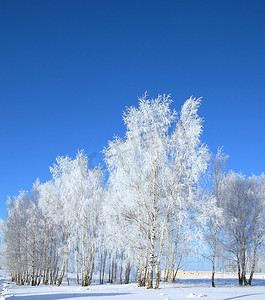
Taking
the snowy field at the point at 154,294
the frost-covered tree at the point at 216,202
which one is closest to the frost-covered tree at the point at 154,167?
the snowy field at the point at 154,294

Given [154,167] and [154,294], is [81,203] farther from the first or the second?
[154,294]

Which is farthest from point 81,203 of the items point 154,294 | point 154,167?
point 154,294

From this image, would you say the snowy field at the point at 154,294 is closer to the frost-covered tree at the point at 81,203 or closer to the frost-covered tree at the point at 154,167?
the frost-covered tree at the point at 154,167

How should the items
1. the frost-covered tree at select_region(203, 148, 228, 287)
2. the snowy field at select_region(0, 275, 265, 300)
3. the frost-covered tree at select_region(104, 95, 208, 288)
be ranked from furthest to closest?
the frost-covered tree at select_region(203, 148, 228, 287) < the frost-covered tree at select_region(104, 95, 208, 288) < the snowy field at select_region(0, 275, 265, 300)

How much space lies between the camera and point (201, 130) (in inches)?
519

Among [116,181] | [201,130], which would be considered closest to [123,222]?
[116,181]

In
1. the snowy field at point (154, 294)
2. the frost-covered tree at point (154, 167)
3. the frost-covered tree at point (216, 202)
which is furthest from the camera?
the frost-covered tree at point (216, 202)

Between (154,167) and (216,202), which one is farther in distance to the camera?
(216,202)

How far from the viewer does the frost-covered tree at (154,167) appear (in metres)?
13.0

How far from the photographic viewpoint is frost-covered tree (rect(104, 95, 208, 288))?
13.0 m

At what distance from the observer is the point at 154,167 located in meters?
13.5

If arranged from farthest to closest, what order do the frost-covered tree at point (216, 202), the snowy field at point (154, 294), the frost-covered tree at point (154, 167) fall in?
the frost-covered tree at point (216, 202) → the frost-covered tree at point (154, 167) → the snowy field at point (154, 294)

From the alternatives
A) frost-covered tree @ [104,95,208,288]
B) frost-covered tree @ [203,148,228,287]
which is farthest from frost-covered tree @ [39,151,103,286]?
frost-covered tree @ [203,148,228,287]

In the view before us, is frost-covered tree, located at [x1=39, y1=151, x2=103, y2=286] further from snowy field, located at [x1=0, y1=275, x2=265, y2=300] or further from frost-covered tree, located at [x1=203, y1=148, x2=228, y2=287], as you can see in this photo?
frost-covered tree, located at [x1=203, y1=148, x2=228, y2=287]
